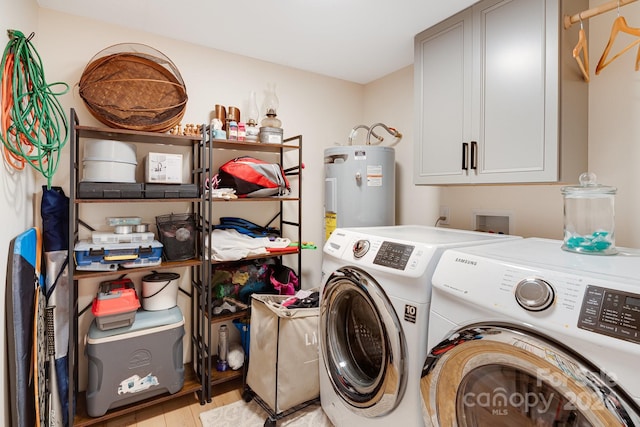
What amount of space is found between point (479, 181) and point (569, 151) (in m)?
0.41

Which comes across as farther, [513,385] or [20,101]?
[20,101]

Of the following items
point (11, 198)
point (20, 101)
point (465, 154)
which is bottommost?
point (11, 198)

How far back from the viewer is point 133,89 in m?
1.95

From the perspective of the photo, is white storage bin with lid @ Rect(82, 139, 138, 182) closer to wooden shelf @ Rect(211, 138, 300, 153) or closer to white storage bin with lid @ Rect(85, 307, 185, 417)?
wooden shelf @ Rect(211, 138, 300, 153)

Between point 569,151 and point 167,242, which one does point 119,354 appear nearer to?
point 167,242

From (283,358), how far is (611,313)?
4.94 feet

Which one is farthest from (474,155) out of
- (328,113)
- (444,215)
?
(328,113)

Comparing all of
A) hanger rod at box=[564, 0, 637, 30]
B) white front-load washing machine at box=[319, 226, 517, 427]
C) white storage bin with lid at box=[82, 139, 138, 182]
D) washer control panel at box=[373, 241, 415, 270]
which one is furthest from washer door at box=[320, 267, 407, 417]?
hanger rod at box=[564, 0, 637, 30]

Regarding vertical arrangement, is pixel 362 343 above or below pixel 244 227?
below

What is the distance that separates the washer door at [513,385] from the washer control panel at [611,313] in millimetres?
99

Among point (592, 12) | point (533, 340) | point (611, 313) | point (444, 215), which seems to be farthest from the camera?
point (444, 215)

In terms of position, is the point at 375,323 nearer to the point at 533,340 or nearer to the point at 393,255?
the point at 393,255

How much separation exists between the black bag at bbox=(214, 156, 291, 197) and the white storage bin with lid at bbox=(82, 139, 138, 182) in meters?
0.56

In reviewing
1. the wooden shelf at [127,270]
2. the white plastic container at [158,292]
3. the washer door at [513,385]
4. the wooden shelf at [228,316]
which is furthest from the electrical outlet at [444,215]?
the white plastic container at [158,292]
